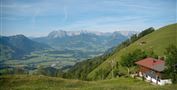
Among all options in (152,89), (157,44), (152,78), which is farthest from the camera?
(157,44)

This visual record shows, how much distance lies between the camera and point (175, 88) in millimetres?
38688

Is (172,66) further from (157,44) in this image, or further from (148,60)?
(157,44)

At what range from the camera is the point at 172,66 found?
254 ft

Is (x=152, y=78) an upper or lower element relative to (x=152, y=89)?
lower

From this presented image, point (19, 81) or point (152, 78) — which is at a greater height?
point (19, 81)

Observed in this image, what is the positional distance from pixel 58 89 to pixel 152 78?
6338 cm

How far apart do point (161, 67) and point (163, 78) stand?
4355 millimetres

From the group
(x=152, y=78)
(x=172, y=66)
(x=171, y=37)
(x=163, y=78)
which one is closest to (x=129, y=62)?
(x=152, y=78)

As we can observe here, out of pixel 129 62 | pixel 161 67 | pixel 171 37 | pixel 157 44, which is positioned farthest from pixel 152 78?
pixel 171 37

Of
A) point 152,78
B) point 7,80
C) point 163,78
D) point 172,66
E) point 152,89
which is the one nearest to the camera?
point 152,89

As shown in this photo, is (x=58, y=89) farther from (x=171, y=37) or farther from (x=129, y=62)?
(x=171, y=37)

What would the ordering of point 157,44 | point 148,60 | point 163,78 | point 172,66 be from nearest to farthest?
point 172,66 → point 163,78 → point 148,60 → point 157,44

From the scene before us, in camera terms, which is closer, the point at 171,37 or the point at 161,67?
the point at 161,67

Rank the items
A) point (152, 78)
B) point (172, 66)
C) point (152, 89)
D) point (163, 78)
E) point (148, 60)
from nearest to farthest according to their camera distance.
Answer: point (152, 89)
point (172, 66)
point (163, 78)
point (152, 78)
point (148, 60)
